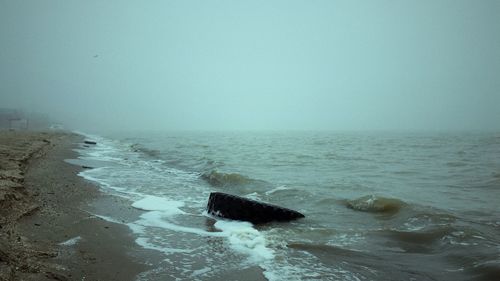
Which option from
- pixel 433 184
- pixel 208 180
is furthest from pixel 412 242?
pixel 208 180

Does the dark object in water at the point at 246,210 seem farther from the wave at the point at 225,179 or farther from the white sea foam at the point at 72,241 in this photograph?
the wave at the point at 225,179

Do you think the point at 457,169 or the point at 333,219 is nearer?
the point at 333,219

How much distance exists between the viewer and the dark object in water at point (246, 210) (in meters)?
8.45

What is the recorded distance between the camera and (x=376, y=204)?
1048 cm

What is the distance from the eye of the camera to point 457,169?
19531 millimetres

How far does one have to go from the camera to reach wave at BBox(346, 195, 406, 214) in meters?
10.1

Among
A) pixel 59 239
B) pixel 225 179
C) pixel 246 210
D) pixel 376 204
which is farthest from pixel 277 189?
pixel 59 239

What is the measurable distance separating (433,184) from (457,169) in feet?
20.3

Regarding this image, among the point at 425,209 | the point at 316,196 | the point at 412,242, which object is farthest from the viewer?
the point at 316,196

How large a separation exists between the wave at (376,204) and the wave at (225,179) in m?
5.41

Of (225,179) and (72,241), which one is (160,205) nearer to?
(72,241)

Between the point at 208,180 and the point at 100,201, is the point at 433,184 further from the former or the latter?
the point at 100,201

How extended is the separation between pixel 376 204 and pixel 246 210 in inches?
173

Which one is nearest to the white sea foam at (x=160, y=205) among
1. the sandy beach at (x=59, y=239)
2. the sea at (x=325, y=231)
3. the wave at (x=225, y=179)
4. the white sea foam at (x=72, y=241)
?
the sea at (x=325, y=231)
